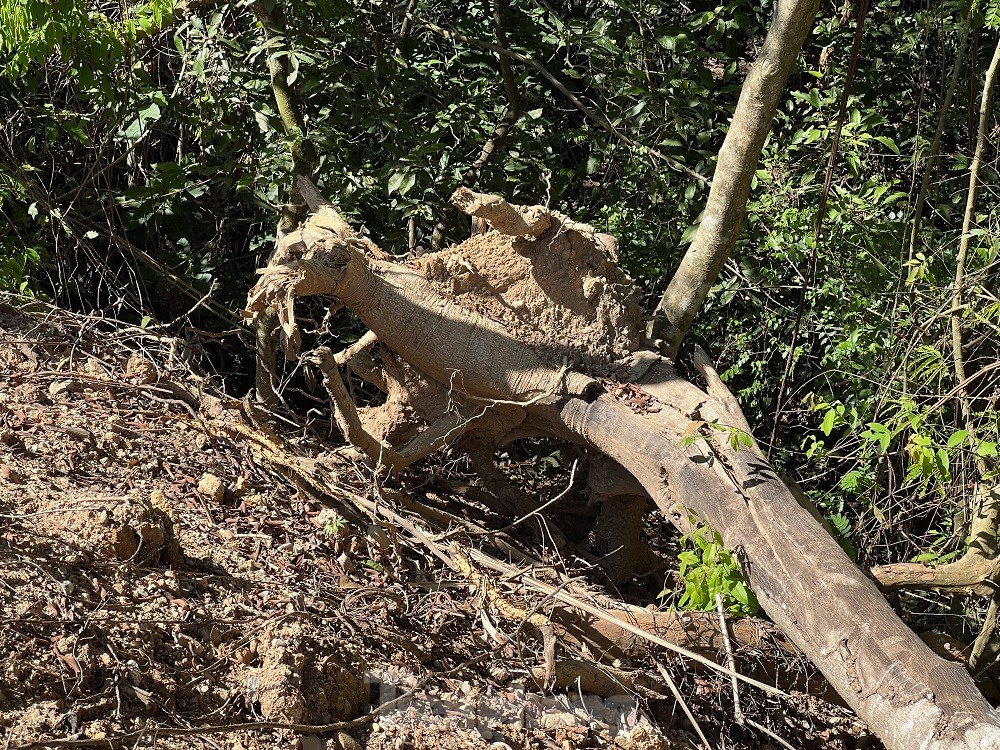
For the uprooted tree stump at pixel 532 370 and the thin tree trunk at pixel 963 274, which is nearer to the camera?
the uprooted tree stump at pixel 532 370

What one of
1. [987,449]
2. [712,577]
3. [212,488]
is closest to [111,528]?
[212,488]

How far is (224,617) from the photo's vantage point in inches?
105

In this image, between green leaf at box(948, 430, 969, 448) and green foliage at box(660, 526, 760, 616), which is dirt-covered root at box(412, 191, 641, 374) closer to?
green foliage at box(660, 526, 760, 616)

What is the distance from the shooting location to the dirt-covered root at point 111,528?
→ 2.70 m

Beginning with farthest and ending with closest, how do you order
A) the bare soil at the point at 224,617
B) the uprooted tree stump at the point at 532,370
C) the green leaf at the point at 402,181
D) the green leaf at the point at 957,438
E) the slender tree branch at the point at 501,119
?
the slender tree branch at the point at 501,119
the green leaf at the point at 402,181
the uprooted tree stump at the point at 532,370
the green leaf at the point at 957,438
the bare soil at the point at 224,617

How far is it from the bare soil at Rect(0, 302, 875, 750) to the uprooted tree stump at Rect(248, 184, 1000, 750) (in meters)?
0.11

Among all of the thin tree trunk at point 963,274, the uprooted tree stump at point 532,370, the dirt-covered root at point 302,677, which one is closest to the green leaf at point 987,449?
the thin tree trunk at point 963,274

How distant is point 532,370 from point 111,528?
1549mm

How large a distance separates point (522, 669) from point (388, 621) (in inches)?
16.4

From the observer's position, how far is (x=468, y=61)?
5.05 meters

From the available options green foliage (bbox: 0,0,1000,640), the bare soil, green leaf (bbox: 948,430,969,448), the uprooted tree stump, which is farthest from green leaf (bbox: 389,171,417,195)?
green leaf (bbox: 948,430,969,448)

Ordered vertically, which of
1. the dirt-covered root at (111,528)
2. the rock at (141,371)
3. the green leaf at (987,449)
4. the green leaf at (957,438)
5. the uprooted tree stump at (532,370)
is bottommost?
the rock at (141,371)

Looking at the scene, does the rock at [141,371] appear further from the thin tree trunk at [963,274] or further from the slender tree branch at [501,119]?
the thin tree trunk at [963,274]

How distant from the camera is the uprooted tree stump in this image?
3.08m
